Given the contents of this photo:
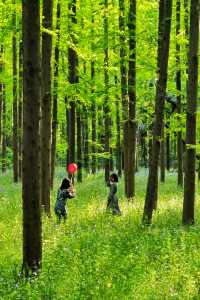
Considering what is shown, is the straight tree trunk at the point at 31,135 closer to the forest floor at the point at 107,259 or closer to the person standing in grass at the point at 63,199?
the forest floor at the point at 107,259

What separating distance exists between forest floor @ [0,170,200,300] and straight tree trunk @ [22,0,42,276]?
462mm

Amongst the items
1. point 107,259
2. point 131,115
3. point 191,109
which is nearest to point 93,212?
point 191,109

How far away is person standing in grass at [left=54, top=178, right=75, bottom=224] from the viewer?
14.5 m

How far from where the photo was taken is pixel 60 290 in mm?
7738

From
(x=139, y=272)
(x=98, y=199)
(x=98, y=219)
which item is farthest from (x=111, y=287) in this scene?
(x=98, y=199)

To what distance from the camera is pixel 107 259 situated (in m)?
9.34

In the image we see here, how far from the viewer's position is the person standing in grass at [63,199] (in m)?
14.5

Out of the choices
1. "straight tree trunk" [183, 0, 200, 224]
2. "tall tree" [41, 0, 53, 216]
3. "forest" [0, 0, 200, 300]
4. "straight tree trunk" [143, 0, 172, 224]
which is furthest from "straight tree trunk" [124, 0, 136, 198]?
"straight tree trunk" [183, 0, 200, 224]

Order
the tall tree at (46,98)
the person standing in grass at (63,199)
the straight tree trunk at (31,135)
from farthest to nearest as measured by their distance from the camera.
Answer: the person standing in grass at (63,199) < the tall tree at (46,98) < the straight tree trunk at (31,135)

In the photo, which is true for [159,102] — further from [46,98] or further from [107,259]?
[107,259]

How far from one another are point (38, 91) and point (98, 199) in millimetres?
11385

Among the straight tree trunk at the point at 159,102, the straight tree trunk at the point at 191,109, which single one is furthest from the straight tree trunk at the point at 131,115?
the straight tree trunk at the point at 191,109

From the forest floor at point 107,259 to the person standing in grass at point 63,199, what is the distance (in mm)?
337

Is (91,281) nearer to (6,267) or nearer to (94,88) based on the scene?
(6,267)
